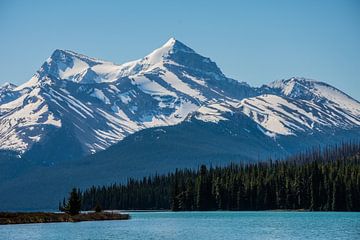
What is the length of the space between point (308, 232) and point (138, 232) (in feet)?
90.7

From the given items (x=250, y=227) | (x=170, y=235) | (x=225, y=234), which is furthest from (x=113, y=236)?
(x=250, y=227)

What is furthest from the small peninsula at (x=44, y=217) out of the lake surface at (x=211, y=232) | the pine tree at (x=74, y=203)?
the lake surface at (x=211, y=232)

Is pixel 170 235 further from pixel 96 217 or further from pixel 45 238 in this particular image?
pixel 96 217

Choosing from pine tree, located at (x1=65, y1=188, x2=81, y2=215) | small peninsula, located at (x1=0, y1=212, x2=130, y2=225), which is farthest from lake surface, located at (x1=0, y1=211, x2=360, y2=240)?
pine tree, located at (x1=65, y1=188, x2=81, y2=215)

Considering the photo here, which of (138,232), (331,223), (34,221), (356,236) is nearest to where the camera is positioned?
(356,236)

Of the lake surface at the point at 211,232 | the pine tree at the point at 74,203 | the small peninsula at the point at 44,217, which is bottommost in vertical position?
the lake surface at the point at 211,232

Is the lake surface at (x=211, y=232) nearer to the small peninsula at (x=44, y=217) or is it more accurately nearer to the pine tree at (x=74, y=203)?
the small peninsula at (x=44, y=217)

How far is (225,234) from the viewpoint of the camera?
12850 centimetres

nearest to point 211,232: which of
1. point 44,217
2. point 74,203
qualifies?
point 44,217

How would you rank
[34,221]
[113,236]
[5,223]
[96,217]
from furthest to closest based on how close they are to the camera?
[96,217], [34,221], [5,223], [113,236]

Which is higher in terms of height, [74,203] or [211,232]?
[74,203]

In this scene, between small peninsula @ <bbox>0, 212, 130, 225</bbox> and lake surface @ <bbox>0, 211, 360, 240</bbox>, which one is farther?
small peninsula @ <bbox>0, 212, 130, 225</bbox>

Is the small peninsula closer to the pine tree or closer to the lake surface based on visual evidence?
the pine tree

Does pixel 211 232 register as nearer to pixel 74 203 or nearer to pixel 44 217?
pixel 44 217
